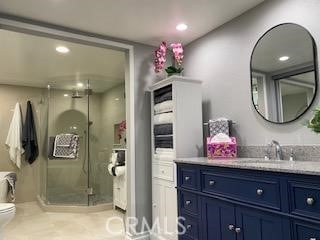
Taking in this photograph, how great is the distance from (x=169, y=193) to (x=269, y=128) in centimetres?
115

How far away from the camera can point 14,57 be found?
3.47m

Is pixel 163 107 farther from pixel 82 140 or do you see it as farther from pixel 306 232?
pixel 82 140

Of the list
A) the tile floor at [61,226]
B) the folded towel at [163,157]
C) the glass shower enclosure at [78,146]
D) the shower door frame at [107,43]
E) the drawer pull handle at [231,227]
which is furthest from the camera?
the glass shower enclosure at [78,146]

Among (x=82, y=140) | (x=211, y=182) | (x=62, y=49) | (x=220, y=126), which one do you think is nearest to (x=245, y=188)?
(x=211, y=182)

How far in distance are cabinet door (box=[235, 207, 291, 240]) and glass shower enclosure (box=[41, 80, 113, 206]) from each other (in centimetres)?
346

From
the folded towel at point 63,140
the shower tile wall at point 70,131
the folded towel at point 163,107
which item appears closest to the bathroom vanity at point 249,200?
the folded towel at point 163,107

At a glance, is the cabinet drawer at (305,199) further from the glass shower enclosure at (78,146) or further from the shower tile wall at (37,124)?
the shower tile wall at (37,124)

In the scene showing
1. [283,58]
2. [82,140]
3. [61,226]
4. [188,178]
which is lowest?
[61,226]

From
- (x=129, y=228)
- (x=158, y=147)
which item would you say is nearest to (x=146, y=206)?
(x=129, y=228)

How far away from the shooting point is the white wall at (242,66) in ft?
6.27

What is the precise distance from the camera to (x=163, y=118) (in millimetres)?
2715

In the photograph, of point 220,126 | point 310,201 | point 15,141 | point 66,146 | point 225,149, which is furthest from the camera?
point 66,146

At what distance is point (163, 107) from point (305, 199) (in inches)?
67.2

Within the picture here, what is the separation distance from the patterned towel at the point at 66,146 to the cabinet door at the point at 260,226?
3.86 m
